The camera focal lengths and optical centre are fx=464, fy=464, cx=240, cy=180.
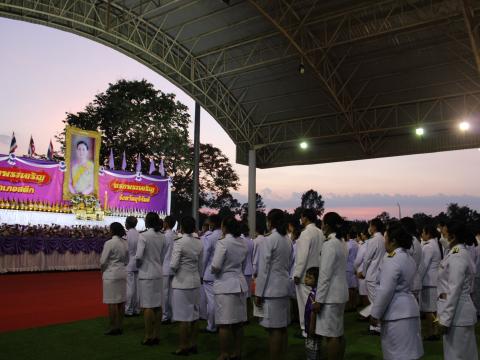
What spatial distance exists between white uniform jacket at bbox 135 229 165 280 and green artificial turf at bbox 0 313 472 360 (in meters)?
0.78

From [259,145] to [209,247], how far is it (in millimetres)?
13024

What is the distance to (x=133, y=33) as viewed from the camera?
15.1m

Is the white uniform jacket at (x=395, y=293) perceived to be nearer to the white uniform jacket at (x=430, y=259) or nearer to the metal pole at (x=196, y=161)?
the white uniform jacket at (x=430, y=259)

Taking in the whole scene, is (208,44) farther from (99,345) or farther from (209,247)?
(99,345)

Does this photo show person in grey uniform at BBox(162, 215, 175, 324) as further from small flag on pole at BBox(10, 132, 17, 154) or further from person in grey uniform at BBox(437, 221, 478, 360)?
small flag on pole at BBox(10, 132, 17, 154)

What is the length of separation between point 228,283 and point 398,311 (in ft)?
5.95

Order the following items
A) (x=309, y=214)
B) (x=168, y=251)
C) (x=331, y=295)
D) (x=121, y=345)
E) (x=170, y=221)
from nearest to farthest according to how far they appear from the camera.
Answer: (x=331, y=295), (x=309, y=214), (x=121, y=345), (x=170, y=221), (x=168, y=251)

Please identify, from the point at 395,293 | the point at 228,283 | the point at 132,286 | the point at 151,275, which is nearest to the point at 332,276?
the point at 395,293

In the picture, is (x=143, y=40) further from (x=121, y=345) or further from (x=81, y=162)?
(x=121, y=345)

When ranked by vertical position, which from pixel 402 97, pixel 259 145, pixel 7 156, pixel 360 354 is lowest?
pixel 360 354

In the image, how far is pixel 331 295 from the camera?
3674 millimetres

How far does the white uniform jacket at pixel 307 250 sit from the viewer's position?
4531mm

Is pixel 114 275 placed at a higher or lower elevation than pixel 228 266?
lower

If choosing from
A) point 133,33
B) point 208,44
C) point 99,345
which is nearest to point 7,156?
point 133,33
